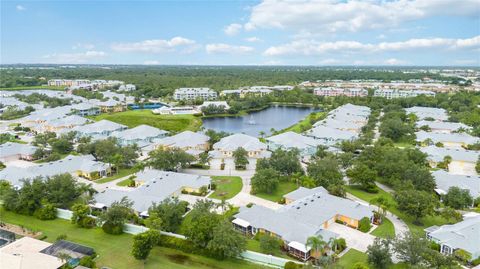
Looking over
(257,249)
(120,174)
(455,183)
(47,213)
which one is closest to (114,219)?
(47,213)

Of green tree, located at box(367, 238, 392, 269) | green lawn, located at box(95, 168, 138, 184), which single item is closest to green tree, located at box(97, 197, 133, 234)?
green lawn, located at box(95, 168, 138, 184)

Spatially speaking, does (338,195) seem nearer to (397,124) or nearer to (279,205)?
(279,205)

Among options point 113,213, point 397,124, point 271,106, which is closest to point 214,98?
point 271,106

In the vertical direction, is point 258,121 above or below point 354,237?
above

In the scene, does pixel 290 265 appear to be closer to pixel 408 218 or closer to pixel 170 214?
pixel 170 214

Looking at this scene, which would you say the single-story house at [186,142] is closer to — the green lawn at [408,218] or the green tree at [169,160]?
the green tree at [169,160]

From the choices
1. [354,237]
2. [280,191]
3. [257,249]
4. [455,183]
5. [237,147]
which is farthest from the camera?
[237,147]
